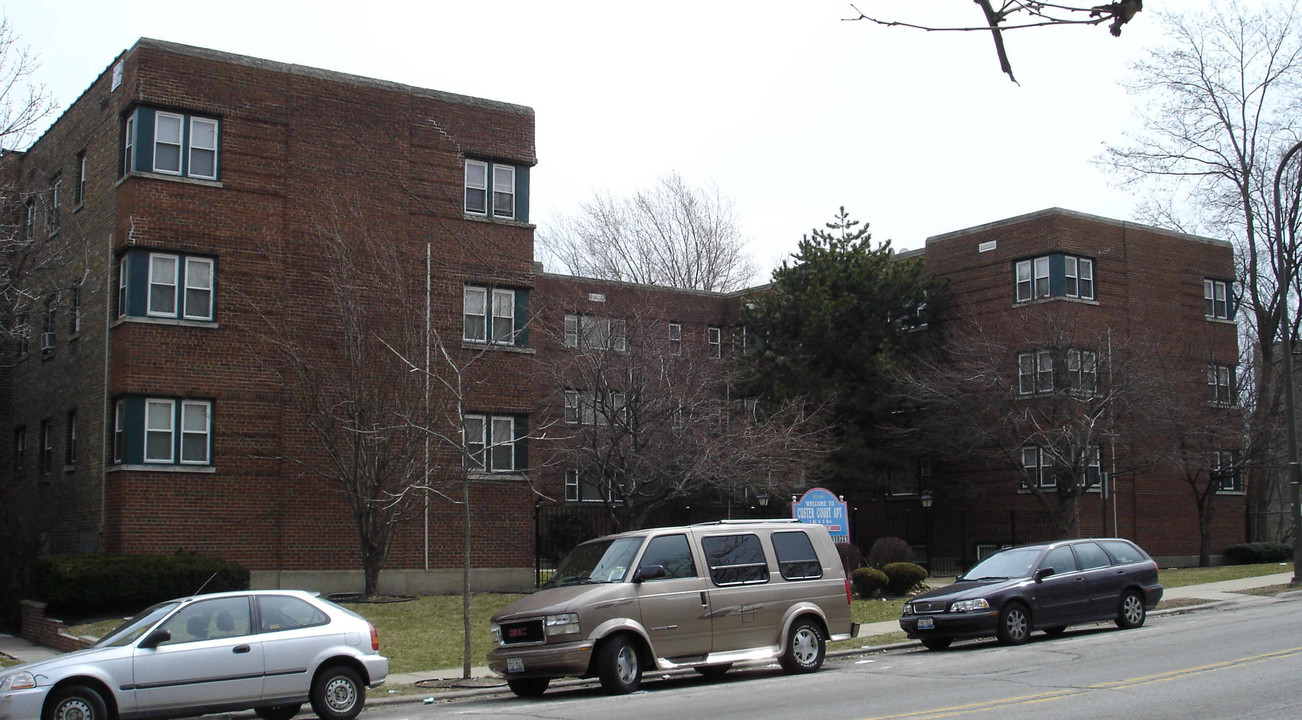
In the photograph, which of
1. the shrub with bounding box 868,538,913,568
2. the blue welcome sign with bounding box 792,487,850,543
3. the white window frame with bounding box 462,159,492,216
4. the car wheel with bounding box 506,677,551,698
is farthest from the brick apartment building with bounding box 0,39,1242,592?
the car wheel with bounding box 506,677,551,698

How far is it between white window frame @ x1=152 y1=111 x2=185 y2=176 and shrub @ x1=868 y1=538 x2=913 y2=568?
17083 mm

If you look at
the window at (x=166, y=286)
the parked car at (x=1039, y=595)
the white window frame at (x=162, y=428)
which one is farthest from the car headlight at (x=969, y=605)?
the window at (x=166, y=286)

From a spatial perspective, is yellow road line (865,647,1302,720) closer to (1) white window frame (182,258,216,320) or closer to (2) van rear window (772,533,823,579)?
(2) van rear window (772,533,823,579)

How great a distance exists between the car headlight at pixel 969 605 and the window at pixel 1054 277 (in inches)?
786

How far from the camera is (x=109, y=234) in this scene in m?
25.8

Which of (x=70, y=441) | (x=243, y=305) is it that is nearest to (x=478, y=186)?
(x=243, y=305)

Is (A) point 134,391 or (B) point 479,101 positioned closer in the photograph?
(A) point 134,391

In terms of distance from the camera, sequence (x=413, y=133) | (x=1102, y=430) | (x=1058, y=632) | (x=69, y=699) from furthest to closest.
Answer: (x=1102, y=430) < (x=413, y=133) < (x=1058, y=632) < (x=69, y=699)

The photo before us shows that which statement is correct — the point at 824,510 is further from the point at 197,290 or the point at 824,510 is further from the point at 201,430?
the point at 197,290

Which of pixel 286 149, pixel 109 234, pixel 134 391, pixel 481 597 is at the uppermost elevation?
pixel 286 149

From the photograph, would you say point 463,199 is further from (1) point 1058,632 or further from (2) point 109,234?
(1) point 1058,632

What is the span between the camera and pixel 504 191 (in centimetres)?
2911

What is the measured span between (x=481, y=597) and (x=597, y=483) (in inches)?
147

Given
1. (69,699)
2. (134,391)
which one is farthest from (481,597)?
(69,699)
